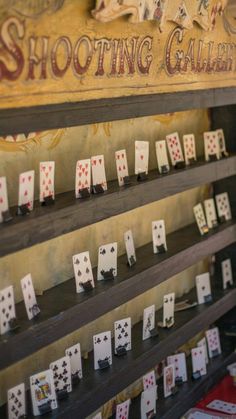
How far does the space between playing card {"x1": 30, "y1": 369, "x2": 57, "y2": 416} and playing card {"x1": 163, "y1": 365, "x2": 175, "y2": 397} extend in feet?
3.82

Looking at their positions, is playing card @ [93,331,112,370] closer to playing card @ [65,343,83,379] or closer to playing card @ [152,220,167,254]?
playing card @ [65,343,83,379]

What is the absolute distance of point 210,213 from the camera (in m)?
4.77

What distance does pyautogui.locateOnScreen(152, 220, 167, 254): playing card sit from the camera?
13.3 ft

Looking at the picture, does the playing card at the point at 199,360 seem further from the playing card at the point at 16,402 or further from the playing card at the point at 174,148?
the playing card at the point at 16,402

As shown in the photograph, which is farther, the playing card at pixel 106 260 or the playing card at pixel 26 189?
the playing card at pixel 106 260

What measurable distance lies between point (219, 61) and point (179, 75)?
0.58 meters

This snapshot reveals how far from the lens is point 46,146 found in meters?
3.35

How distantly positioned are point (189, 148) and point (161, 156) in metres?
0.44

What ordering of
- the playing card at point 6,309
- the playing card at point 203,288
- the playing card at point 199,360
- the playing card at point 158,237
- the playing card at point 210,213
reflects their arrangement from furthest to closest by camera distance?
the playing card at point 210,213 < the playing card at point 203,288 < the playing card at point 199,360 < the playing card at point 158,237 < the playing card at point 6,309

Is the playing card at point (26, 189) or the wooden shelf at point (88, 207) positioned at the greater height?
the playing card at point (26, 189)

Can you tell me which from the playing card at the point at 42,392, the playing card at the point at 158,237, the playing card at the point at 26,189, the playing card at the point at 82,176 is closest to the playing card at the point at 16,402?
the playing card at the point at 42,392

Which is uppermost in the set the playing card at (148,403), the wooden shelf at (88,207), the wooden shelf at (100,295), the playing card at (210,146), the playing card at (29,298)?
the playing card at (210,146)

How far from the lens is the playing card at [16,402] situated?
2992 millimetres

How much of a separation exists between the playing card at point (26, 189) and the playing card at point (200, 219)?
175 cm
